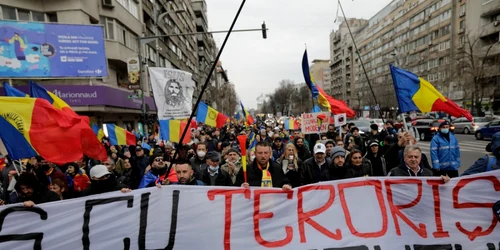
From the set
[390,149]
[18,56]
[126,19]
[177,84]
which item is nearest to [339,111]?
[390,149]

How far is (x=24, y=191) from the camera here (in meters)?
3.15

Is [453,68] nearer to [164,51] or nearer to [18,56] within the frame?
[164,51]

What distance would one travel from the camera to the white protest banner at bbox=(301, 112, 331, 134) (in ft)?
29.5

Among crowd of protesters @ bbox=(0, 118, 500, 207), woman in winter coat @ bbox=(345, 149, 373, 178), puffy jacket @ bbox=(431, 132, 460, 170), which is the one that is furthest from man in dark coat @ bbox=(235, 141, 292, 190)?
puffy jacket @ bbox=(431, 132, 460, 170)

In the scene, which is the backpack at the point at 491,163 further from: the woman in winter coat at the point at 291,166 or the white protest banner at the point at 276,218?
the woman in winter coat at the point at 291,166

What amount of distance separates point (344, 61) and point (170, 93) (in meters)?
92.7

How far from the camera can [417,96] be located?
204 inches

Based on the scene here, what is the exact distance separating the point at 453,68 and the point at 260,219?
3522 cm

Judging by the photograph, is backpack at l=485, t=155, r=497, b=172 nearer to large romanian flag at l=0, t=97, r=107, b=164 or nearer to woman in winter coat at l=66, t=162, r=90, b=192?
large romanian flag at l=0, t=97, r=107, b=164

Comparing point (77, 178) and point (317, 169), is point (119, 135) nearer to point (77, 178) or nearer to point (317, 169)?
point (77, 178)

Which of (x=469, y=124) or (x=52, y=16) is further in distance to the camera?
(x=469, y=124)

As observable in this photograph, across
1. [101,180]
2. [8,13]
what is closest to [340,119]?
[101,180]

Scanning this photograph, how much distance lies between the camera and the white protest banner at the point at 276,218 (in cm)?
286

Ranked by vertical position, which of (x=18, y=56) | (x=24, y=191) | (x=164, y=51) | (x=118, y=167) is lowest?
(x=118, y=167)
